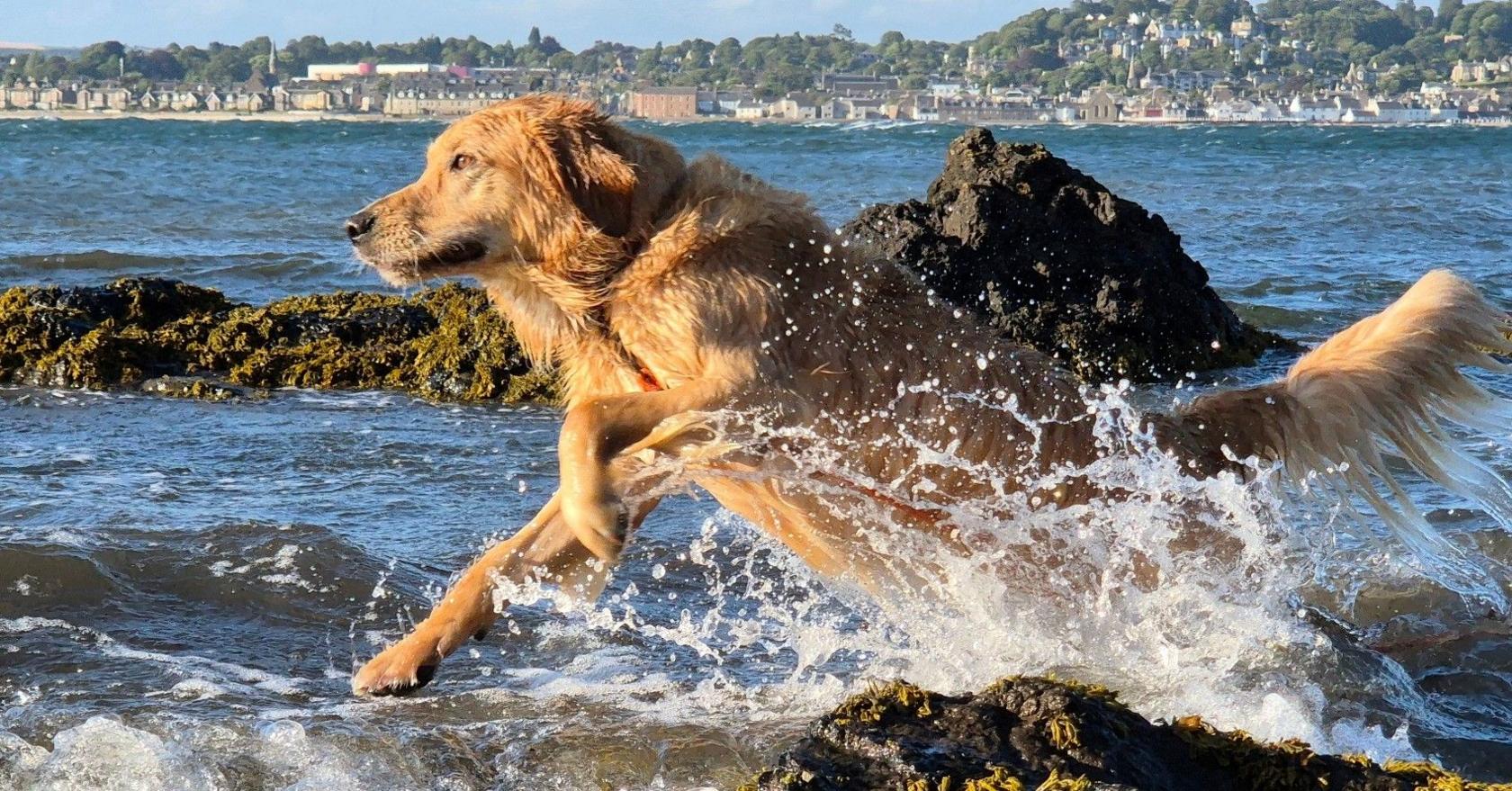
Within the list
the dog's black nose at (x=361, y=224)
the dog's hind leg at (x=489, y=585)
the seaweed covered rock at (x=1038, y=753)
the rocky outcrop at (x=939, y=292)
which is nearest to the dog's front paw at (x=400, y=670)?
the dog's hind leg at (x=489, y=585)

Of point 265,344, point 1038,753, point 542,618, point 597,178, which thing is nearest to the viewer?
point 1038,753

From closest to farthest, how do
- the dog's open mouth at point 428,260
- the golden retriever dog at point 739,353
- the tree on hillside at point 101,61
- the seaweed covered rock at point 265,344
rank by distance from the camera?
the golden retriever dog at point 739,353 → the dog's open mouth at point 428,260 → the seaweed covered rock at point 265,344 → the tree on hillside at point 101,61

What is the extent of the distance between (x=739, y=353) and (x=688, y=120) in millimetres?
93144

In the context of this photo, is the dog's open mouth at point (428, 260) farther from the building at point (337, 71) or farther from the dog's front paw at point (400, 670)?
the building at point (337, 71)

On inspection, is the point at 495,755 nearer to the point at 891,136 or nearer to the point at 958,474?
the point at 958,474

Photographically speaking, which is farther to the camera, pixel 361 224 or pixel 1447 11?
pixel 1447 11

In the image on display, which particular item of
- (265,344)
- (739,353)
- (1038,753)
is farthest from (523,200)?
(265,344)

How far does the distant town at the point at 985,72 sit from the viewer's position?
312 feet

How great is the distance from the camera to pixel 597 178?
4824mm

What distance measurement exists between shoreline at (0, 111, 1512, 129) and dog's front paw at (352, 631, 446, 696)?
3063 inches

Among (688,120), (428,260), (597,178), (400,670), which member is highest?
(597,178)

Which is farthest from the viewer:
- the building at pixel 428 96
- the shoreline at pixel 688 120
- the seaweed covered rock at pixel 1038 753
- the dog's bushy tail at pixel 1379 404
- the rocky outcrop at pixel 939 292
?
the shoreline at pixel 688 120

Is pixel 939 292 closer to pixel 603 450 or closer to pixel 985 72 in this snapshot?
pixel 603 450

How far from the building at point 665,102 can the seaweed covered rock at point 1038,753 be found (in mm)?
72416
